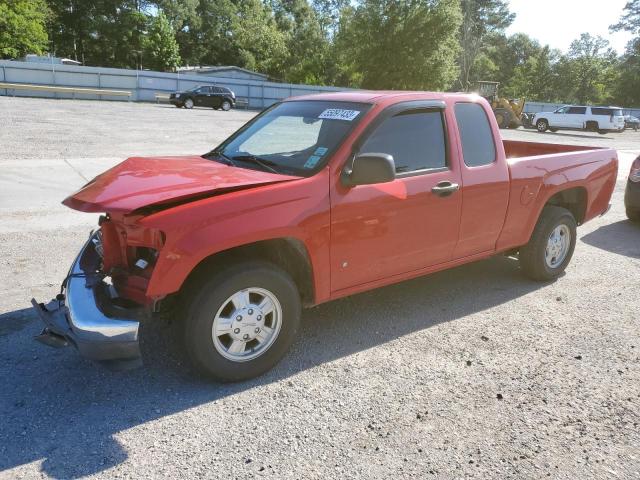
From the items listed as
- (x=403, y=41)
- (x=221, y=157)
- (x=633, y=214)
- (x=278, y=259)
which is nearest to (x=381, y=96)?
(x=221, y=157)

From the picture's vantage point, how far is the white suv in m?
30.9

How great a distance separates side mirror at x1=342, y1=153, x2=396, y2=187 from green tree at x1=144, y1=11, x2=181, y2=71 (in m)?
56.5

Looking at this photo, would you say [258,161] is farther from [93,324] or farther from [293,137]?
[93,324]

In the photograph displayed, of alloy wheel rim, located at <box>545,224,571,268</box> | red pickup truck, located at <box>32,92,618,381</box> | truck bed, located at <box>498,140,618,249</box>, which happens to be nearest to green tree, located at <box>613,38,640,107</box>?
truck bed, located at <box>498,140,618,249</box>

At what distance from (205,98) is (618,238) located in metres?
29.1

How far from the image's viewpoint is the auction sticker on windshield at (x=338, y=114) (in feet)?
12.2

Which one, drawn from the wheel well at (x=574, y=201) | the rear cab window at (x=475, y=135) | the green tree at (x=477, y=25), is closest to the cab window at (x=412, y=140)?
the rear cab window at (x=475, y=135)

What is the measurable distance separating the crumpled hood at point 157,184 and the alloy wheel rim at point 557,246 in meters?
3.08

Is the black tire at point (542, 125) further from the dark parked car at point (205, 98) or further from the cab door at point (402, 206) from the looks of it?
the cab door at point (402, 206)

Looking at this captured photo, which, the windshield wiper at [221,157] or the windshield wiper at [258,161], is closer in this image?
the windshield wiper at [258,161]

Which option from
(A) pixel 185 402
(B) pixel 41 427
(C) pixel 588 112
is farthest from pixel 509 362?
(C) pixel 588 112

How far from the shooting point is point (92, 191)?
3197 mm

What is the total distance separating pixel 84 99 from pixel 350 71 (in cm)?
2436

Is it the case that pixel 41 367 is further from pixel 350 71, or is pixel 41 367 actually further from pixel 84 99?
pixel 350 71
